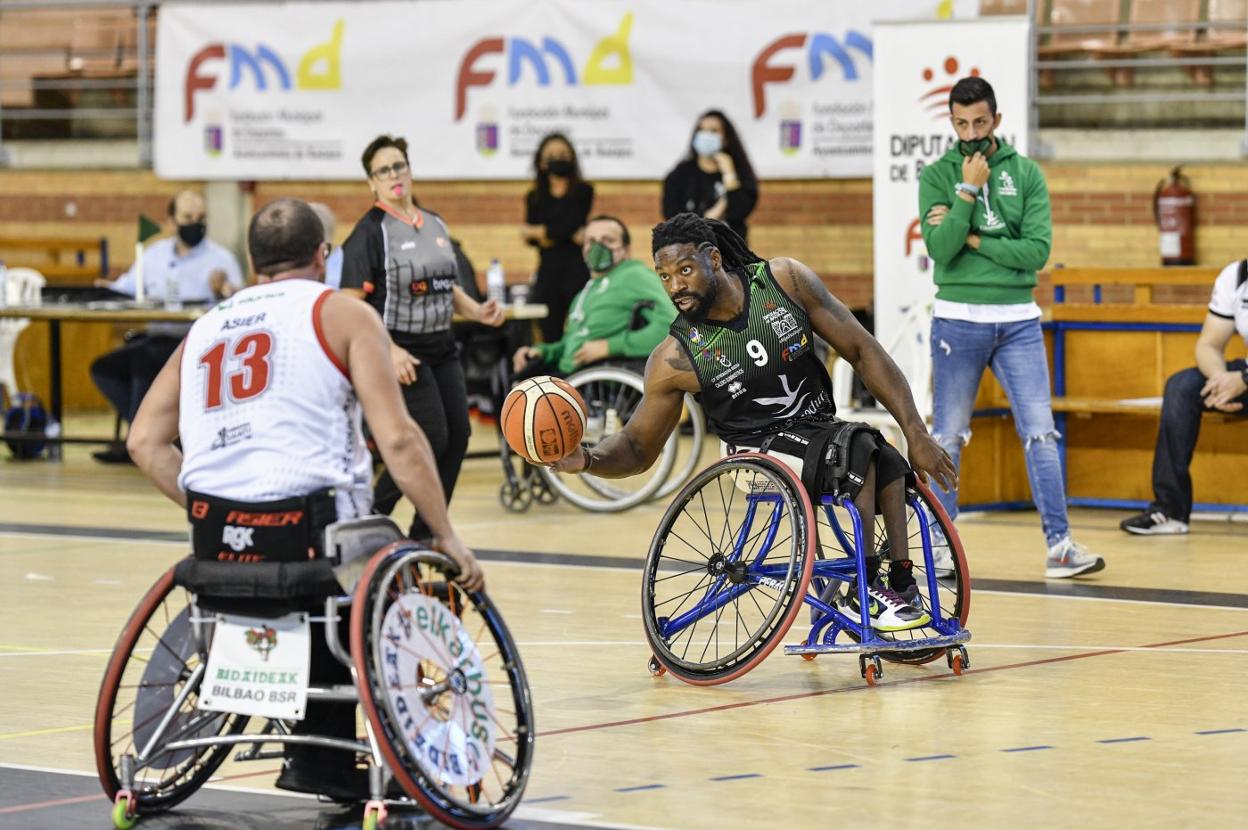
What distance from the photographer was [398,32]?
16703mm

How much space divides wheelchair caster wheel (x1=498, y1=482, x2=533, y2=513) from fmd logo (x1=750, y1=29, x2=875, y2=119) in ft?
15.0

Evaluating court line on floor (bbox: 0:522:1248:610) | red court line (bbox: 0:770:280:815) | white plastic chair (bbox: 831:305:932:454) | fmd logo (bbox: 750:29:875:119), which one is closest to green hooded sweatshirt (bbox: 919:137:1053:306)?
court line on floor (bbox: 0:522:1248:610)

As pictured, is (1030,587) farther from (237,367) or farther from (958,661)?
(237,367)

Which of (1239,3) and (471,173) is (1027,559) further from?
(471,173)

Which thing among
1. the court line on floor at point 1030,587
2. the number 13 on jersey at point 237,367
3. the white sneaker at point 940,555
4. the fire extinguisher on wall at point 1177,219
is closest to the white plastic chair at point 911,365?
the court line on floor at point 1030,587

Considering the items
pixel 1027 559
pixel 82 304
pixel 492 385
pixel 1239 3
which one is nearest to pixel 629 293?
pixel 492 385

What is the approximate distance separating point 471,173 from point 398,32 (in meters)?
1.18

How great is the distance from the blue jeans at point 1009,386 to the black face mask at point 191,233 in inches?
260

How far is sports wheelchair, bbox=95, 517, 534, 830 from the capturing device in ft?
15.4

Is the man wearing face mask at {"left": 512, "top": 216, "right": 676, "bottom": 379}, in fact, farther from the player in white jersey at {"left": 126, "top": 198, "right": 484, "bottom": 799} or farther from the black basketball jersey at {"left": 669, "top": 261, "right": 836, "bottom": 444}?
the player in white jersey at {"left": 126, "top": 198, "right": 484, "bottom": 799}

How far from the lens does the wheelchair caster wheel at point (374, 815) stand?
4.75 metres

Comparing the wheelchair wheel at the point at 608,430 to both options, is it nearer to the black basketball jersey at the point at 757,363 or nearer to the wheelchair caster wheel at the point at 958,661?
the black basketball jersey at the point at 757,363

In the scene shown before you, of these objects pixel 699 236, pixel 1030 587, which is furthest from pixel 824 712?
pixel 1030 587

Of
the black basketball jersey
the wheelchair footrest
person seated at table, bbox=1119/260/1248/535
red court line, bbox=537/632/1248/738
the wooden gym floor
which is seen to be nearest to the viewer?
the wooden gym floor
